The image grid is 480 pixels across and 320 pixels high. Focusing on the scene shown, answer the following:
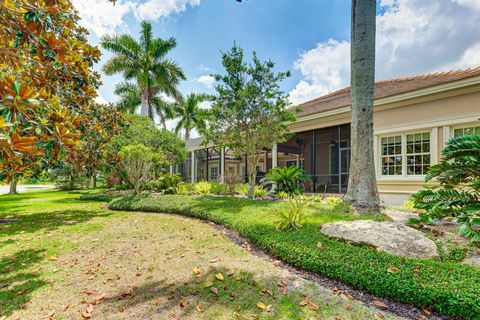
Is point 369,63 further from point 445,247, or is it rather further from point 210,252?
point 210,252

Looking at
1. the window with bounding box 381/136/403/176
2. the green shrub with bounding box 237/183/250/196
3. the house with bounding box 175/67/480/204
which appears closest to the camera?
the house with bounding box 175/67/480/204

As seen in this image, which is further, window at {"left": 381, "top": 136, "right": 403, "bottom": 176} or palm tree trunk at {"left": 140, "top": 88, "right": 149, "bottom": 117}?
palm tree trunk at {"left": 140, "top": 88, "right": 149, "bottom": 117}

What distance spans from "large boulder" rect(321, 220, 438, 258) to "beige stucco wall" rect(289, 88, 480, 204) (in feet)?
19.6

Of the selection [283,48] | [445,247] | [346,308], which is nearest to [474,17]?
[283,48]

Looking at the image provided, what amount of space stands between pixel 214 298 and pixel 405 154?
9600 millimetres

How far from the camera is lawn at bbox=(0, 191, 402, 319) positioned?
8.52 ft

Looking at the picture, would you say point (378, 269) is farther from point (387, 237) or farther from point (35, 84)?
point (35, 84)

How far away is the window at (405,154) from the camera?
884 cm

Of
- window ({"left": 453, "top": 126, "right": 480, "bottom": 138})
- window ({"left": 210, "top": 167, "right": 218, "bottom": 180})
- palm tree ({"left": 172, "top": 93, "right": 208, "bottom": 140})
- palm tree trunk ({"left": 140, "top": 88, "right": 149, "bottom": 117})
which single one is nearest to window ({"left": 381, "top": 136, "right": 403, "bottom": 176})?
window ({"left": 453, "top": 126, "right": 480, "bottom": 138})

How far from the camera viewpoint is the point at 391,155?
975 cm

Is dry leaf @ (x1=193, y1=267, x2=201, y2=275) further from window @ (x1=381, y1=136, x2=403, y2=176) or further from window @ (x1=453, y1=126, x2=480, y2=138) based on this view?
window @ (x1=453, y1=126, x2=480, y2=138)

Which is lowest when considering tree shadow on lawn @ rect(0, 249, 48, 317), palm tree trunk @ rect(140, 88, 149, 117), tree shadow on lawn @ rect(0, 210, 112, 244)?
tree shadow on lawn @ rect(0, 210, 112, 244)

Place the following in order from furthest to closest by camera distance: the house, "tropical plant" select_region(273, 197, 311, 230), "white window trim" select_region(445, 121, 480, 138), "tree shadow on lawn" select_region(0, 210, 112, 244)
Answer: the house → "white window trim" select_region(445, 121, 480, 138) → "tree shadow on lawn" select_region(0, 210, 112, 244) → "tropical plant" select_region(273, 197, 311, 230)

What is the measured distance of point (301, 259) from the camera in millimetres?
3602
